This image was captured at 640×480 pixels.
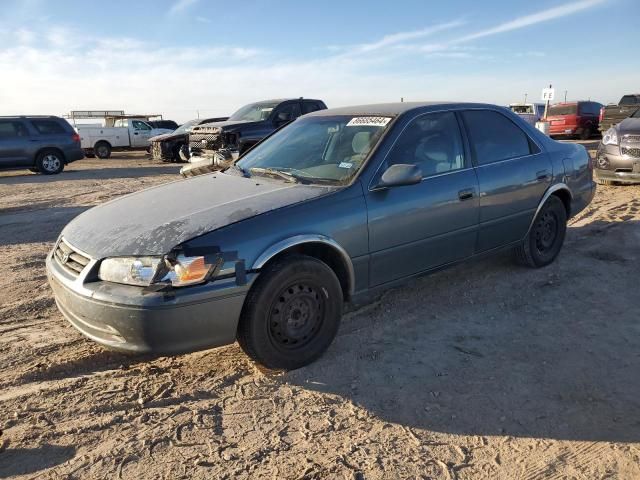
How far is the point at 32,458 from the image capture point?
2494 millimetres

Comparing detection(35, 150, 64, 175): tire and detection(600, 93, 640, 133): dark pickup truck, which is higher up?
detection(600, 93, 640, 133): dark pickup truck

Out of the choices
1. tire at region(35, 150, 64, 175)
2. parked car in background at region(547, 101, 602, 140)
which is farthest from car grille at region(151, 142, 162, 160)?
parked car in background at region(547, 101, 602, 140)

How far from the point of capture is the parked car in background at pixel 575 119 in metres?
21.6

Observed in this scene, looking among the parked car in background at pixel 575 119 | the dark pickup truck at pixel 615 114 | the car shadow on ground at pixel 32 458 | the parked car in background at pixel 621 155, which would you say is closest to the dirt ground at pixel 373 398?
the car shadow on ground at pixel 32 458

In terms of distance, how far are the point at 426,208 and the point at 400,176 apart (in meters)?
0.47

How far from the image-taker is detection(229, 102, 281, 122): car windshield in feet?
41.5

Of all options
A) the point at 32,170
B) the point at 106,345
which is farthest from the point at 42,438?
the point at 32,170

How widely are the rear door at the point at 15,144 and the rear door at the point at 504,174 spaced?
13836mm

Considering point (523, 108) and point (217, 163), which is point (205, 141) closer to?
point (217, 163)

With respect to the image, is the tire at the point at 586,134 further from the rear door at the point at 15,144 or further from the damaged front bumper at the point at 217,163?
the rear door at the point at 15,144

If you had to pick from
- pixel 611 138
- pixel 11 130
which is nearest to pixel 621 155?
pixel 611 138

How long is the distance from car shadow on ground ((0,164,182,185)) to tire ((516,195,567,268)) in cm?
1013

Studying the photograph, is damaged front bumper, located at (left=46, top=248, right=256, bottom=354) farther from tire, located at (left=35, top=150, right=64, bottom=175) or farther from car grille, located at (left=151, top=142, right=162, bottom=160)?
car grille, located at (left=151, top=142, right=162, bottom=160)

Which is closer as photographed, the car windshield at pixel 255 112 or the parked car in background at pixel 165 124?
the car windshield at pixel 255 112
